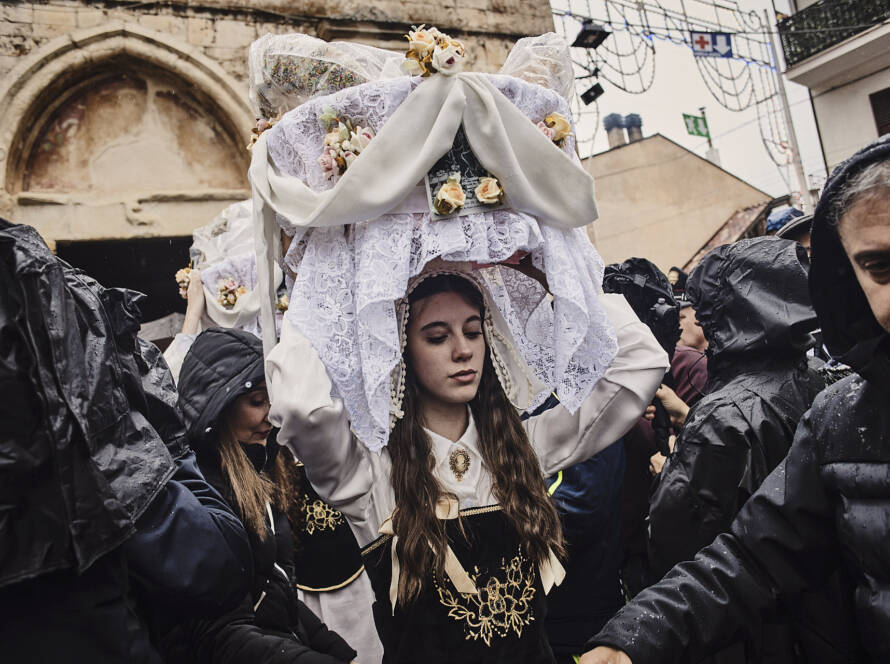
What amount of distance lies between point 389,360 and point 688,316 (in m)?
3.24

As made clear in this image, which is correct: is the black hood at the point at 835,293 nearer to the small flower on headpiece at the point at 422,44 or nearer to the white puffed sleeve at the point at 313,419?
the small flower on headpiece at the point at 422,44

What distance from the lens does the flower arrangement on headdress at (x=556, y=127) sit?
2.06 metres

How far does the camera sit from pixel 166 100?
702cm

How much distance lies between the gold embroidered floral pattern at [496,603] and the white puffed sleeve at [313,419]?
0.39 metres

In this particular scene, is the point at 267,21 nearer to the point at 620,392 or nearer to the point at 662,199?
the point at 620,392

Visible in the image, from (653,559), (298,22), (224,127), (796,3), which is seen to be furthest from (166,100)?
(796,3)

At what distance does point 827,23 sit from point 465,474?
18047mm

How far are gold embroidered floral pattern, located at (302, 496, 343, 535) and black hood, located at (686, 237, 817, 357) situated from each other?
5.76 feet

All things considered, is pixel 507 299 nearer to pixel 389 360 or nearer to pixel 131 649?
pixel 389 360

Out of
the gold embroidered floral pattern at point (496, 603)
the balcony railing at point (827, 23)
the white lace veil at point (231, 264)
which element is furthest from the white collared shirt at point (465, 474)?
the balcony railing at point (827, 23)

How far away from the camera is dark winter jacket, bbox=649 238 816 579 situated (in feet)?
7.32

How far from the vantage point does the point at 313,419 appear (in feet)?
5.89

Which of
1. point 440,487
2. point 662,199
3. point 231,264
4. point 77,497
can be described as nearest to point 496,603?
point 440,487

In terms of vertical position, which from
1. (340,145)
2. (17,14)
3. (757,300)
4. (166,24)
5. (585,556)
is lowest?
(585,556)
